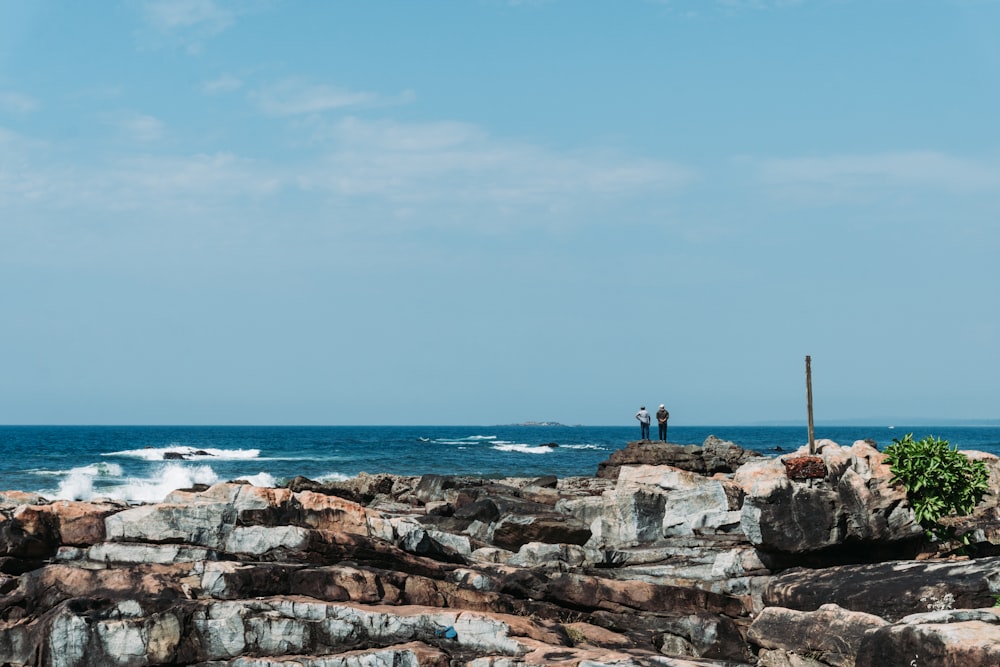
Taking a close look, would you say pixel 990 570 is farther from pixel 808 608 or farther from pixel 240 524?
pixel 240 524

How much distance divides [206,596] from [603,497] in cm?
1220

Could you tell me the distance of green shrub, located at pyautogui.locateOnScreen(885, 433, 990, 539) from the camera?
20547mm

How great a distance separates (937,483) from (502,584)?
9674 mm

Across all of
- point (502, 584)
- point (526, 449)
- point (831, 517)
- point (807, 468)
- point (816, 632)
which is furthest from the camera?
point (526, 449)

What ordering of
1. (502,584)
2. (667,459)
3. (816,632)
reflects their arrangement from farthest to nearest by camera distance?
(667,459), (502,584), (816,632)

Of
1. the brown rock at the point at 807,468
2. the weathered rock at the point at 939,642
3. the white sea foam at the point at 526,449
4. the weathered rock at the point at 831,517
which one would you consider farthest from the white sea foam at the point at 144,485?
the weathered rock at the point at 939,642

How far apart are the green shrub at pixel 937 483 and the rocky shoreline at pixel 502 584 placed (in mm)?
365

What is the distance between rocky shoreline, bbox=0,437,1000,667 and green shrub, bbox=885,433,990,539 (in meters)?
0.36

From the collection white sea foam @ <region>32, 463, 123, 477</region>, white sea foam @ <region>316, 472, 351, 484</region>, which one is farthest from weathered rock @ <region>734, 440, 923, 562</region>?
white sea foam @ <region>32, 463, 123, 477</region>

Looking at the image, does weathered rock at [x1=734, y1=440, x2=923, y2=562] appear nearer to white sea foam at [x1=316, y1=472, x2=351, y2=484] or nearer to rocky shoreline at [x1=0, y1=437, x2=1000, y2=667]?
rocky shoreline at [x1=0, y1=437, x2=1000, y2=667]

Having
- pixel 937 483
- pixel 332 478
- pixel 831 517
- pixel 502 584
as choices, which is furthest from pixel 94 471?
pixel 937 483

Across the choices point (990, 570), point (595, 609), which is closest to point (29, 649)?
point (595, 609)

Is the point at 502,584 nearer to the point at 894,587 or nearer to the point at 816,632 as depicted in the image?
the point at 816,632

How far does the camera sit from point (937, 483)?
20656mm
